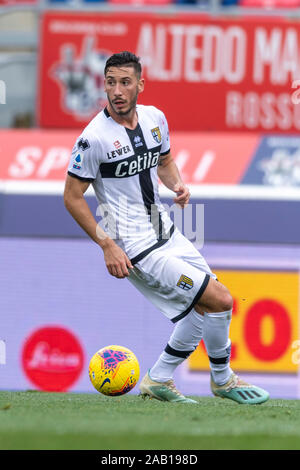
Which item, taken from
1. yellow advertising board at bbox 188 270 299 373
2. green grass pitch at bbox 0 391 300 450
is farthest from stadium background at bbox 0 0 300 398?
green grass pitch at bbox 0 391 300 450

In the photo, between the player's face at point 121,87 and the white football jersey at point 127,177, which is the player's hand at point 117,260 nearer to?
the white football jersey at point 127,177

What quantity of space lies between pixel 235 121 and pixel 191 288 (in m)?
6.89

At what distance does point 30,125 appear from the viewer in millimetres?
12812

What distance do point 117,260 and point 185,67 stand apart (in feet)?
23.6

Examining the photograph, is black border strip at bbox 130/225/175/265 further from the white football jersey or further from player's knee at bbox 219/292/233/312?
player's knee at bbox 219/292/233/312

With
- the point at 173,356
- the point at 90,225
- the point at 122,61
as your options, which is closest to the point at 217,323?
the point at 173,356

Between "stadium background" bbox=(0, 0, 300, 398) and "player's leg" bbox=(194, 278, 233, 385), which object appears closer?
"player's leg" bbox=(194, 278, 233, 385)

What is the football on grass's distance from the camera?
6.33 meters

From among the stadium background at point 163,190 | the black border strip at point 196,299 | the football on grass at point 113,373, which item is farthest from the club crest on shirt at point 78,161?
the stadium background at point 163,190

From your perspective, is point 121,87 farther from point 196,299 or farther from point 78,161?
point 196,299

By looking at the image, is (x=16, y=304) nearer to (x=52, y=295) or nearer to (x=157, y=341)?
(x=52, y=295)

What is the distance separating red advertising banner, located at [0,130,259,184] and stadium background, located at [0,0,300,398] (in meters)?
0.02

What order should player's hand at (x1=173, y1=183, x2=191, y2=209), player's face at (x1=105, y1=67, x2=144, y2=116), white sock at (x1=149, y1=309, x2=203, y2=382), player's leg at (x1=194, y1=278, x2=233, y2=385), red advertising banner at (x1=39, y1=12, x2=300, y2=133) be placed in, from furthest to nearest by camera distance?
red advertising banner at (x1=39, y1=12, x2=300, y2=133)
white sock at (x1=149, y1=309, x2=203, y2=382)
player's hand at (x1=173, y1=183, x2=191, y2=209)
player's leg at (x1=194, y1=278, x2=233, y2=385)
player's face at (x1=105, y1=67, x2=144, y2=116)
